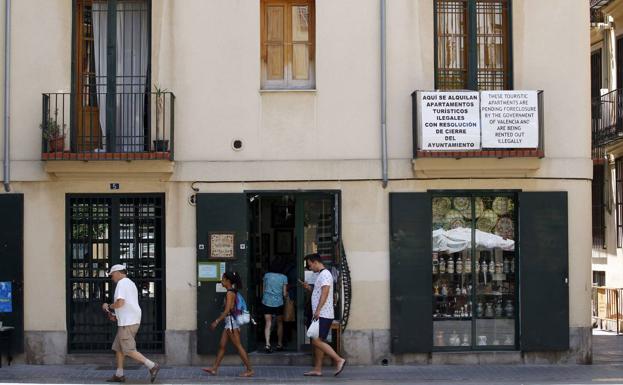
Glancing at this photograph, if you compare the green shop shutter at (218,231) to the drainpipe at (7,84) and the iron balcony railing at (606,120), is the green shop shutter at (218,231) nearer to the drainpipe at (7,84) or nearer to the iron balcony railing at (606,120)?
the drainpipe at (7,84)

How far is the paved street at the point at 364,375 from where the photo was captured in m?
14.7

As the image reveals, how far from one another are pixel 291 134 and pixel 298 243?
1837 millimetres

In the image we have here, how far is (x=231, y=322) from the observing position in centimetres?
1499

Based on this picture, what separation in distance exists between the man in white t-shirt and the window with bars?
3.82 m

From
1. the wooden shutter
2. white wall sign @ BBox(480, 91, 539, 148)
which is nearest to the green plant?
the wooden shutter

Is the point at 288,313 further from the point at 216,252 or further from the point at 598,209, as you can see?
the point at 598,209

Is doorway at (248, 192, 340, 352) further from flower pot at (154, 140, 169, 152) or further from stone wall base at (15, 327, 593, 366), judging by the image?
flower pot at (154, 140, 169, 152)

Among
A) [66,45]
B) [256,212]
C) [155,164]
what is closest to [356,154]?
[256,212]

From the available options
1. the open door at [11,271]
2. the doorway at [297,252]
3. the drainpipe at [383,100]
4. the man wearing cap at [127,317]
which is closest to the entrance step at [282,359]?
the doorway at [297,252]

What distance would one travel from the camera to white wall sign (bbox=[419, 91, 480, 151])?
15.8 metres

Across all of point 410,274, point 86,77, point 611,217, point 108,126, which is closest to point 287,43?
point 108,126

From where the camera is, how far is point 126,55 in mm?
16531

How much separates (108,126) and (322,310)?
460 cm

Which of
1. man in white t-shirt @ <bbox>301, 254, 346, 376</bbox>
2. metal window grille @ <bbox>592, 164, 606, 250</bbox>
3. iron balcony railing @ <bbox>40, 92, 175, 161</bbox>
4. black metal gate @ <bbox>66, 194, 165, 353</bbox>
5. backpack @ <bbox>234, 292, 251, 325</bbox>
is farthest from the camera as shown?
metal window grille @ <bbox>592, 164, 606, 250</bbox>
